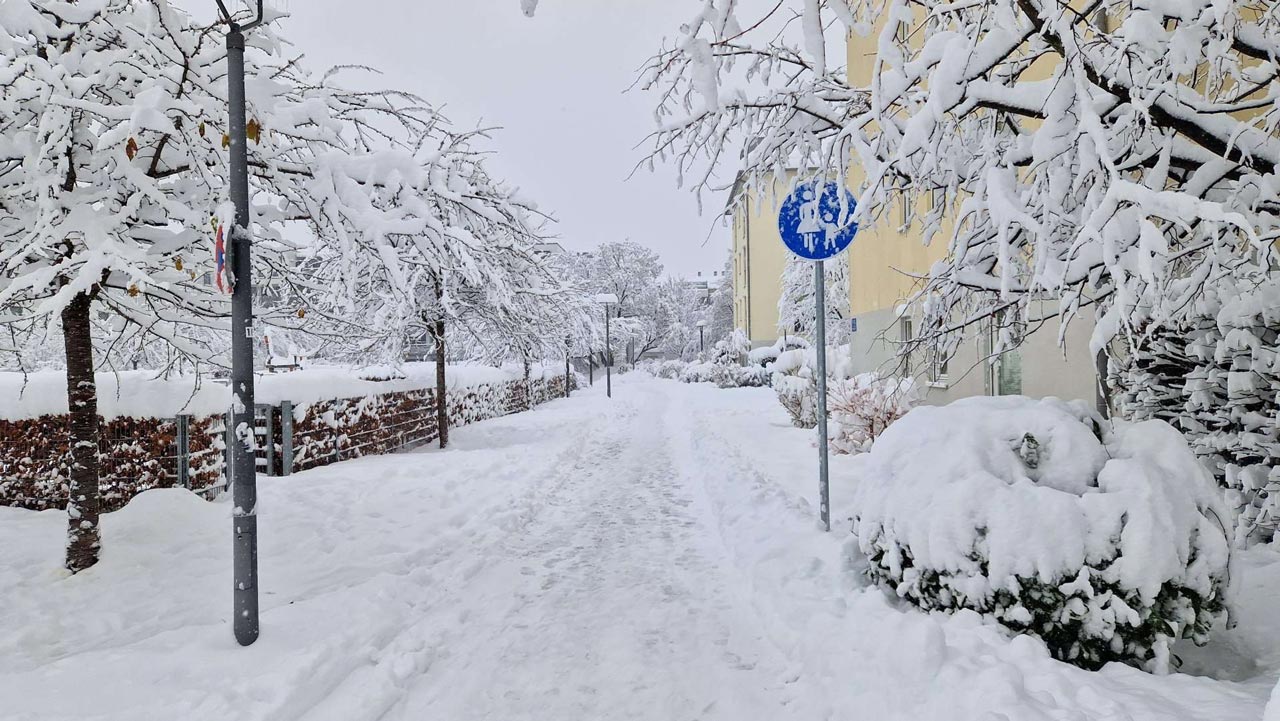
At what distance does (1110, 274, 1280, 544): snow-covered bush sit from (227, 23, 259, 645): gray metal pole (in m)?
5.58

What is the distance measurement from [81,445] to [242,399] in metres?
2.32

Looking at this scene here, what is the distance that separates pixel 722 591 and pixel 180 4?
6.34 meters

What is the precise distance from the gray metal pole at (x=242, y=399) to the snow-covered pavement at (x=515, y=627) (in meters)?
0.27

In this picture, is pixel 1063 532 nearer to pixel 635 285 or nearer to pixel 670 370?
pixel 670 370

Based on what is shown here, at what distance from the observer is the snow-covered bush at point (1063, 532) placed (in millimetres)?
3105

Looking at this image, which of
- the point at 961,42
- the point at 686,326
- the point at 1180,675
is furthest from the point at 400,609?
the point at 686,326

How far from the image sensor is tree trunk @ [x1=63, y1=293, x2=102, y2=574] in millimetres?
5148

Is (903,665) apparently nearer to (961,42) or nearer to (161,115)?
(961,42)

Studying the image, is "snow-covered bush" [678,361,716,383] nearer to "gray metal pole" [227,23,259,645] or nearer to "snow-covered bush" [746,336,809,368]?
"snow-covered bush" [746,336,809,368]

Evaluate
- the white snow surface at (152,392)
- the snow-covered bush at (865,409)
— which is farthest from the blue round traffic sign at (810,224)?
the white snow surface at (152,392)

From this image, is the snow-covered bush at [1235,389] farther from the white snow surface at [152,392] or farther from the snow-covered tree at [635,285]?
the snow-covered tree at [635,285]

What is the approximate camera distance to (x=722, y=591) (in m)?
4.96

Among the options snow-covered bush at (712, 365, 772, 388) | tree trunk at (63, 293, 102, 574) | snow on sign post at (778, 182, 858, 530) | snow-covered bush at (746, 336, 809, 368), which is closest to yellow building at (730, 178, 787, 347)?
snow-covered bush at (746, 336, 809, 368)

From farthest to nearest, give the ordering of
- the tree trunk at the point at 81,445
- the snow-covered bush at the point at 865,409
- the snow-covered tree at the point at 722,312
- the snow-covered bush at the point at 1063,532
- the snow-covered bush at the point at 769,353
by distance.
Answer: the snow-covered tree at the point at 722,312 < the snow-covered bush at the point at 769,353 < the snow-covered bush at the point at 865,409 < the tree trunk at the point at 81,445 < the snow-covered bush at the point at 1063,532
